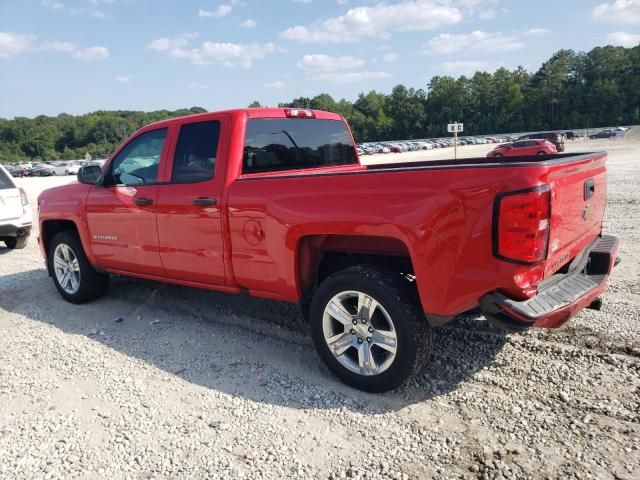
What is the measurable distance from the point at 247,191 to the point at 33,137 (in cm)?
14034

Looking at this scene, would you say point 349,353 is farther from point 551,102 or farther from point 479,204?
point 551,102

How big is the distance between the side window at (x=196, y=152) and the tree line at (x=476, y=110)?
332 ft

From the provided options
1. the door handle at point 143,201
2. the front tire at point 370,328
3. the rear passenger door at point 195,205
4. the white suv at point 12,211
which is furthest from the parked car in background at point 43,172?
the front tire at point 370,328

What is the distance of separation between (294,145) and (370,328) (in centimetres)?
196

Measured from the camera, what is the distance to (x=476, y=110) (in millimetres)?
133500

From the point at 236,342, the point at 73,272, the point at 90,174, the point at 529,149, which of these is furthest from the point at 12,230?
the point at 529,149

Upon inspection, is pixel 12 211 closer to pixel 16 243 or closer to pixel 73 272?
pixel 16 243

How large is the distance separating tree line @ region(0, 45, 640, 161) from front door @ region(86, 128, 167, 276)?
329 ft

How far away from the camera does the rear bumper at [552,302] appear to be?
269cm

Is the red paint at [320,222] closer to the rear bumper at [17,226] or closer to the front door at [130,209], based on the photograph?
the front door at [130,209]

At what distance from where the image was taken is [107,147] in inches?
5015

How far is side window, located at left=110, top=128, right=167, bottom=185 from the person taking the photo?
458cm

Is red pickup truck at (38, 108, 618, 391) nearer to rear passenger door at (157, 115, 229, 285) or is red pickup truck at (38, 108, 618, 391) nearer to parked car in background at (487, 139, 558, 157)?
rear passenger door at (157, 115, 229, 285)

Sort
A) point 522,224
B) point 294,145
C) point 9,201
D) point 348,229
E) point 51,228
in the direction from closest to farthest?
point 522,224 < point 348,229 < point 294,145 < point 51,228 < point 9,201
